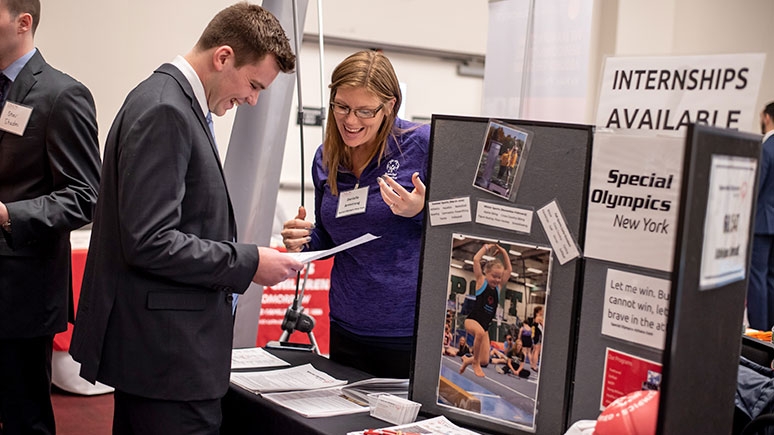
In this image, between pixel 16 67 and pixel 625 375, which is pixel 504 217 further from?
pixel 16 67

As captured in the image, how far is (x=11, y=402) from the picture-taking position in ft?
6.84

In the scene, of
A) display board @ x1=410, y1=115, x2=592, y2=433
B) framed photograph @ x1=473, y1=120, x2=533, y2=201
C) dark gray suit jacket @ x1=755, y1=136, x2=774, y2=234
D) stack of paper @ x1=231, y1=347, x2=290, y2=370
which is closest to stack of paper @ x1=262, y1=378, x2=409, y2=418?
display board @ x1=410, y1=115, x2=592, y2=433

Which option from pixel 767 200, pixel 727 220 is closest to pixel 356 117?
pixel 727 220

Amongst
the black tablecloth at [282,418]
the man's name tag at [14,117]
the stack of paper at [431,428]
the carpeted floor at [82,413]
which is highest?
the man's name tag at [14,117]

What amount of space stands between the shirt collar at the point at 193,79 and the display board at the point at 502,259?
48 centimetres

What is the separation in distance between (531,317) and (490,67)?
1.60 meters

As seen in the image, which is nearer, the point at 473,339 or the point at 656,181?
the point at 656,181

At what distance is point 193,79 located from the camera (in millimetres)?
1596

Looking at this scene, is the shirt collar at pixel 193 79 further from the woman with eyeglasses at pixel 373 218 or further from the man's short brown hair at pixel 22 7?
the man's short brown hair at pixel 22 7

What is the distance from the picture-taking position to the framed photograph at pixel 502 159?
148cm

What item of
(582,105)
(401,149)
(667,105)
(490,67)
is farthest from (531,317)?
(490,67)

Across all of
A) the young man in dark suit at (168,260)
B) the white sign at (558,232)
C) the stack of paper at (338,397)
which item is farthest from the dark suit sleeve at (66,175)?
the white sign at (558,232)

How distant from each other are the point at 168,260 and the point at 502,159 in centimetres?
65

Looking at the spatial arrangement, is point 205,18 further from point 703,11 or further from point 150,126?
point 703,11
